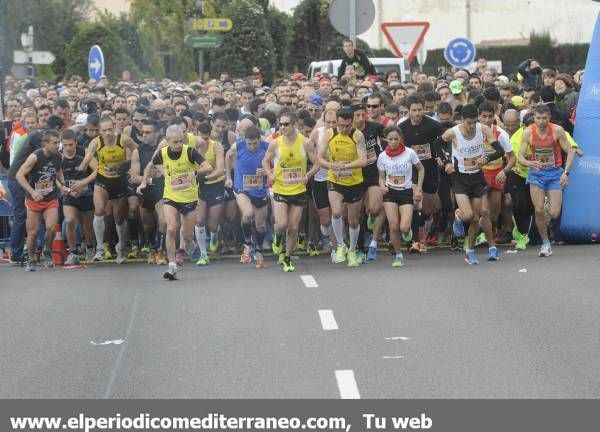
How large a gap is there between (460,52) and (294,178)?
43.4 ft

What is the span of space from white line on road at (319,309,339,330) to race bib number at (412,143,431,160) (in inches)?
220

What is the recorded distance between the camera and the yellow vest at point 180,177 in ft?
55.8

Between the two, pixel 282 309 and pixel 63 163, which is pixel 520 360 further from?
pixel 63 163

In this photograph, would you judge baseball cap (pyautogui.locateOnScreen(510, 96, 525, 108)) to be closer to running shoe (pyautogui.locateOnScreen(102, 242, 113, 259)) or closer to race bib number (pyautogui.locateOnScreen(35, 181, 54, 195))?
running shoe (pyautogui.locateOnScreen(102, 242, 113, 259))

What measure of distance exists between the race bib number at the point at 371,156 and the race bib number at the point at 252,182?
1.32 m

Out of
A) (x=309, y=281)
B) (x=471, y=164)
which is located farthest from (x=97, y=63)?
(x=309, y=281)

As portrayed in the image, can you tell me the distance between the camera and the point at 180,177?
1706 cm

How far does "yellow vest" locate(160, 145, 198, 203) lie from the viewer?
17.0 meters

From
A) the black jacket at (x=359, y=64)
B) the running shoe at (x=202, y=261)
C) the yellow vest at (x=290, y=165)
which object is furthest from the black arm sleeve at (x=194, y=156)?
the black jacket at (x=359, y=64)

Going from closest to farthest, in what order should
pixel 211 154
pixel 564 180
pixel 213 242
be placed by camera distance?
pixel 564 180 < pixel 211 154 < pixel 213 242

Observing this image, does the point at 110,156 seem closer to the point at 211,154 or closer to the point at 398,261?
the point at 211,154

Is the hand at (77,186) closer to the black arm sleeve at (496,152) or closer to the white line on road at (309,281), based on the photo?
the white line on road at (309,281)
